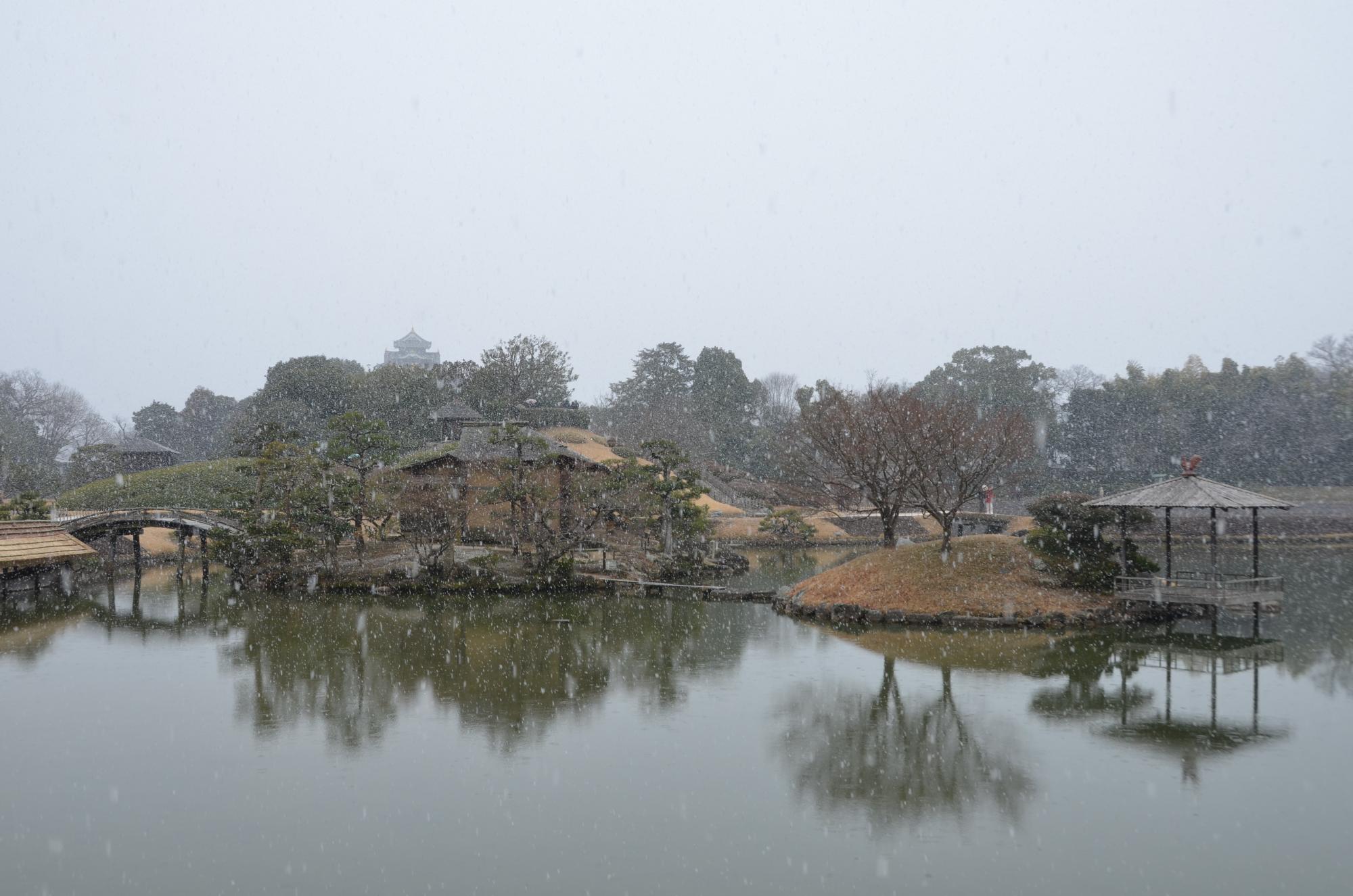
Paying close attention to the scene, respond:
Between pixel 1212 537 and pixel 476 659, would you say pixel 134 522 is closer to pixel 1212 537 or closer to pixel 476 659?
pixel 476 659

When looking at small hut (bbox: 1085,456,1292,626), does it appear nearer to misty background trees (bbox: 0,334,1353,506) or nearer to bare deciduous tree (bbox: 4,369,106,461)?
misty background trees (bbox: 0,334,1353,506)

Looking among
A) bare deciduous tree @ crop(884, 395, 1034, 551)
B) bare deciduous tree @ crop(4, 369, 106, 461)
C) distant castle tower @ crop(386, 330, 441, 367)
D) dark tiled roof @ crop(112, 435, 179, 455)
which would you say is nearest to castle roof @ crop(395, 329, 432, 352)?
distant castle tower @ crop(386, 330, 441, 367)

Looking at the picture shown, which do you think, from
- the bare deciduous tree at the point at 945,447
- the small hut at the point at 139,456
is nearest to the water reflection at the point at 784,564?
the bare deciduous tree at the point at 945,447

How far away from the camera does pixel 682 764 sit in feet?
32.4

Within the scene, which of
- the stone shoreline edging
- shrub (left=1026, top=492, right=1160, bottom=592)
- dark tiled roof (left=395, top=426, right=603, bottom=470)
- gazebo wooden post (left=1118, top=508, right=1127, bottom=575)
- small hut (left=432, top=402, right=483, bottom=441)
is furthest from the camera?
small hut (left=432, top=402, right=483, bottom=441)

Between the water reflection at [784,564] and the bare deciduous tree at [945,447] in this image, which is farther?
the water reflection at [784,564]

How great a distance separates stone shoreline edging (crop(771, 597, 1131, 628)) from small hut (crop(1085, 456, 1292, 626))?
75cm

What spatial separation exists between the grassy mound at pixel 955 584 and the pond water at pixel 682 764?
1379 millimetres

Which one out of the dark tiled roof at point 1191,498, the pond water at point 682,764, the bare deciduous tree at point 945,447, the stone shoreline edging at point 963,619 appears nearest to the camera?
the pond water at point 682,764

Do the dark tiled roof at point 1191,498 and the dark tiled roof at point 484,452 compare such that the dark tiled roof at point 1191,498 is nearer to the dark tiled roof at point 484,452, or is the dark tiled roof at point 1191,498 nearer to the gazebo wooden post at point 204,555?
the dark tiled roof at point 484,452

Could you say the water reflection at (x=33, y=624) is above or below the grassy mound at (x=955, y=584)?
below

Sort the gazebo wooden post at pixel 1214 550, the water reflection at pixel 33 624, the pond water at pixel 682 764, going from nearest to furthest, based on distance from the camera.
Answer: the pond water at pixel 682 764
the water reflection at pixel 33 624
the gazebo wooden post at pixel 1214 550

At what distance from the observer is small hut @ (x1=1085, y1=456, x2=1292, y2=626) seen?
54.5ft

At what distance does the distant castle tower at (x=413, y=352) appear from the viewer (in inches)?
4759
